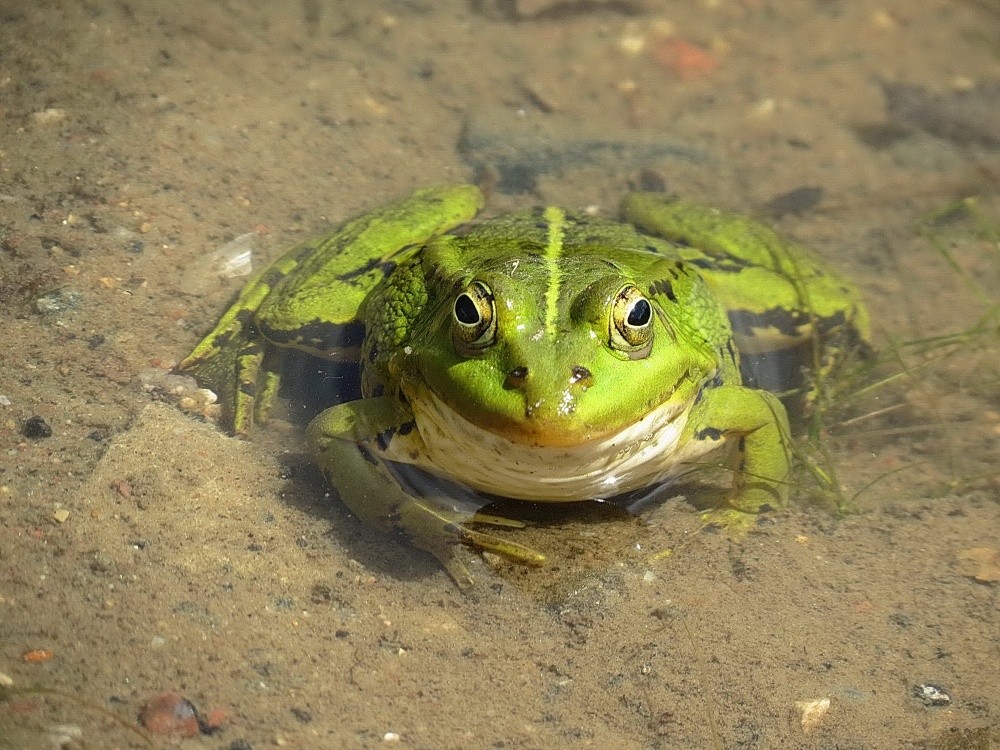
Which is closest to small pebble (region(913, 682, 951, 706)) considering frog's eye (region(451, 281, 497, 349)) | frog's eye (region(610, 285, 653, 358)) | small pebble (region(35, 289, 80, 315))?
frog's eye (region(610, 285, 653, 358))

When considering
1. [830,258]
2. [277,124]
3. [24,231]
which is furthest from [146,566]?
[830,258]

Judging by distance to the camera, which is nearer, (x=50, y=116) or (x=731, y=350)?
(x=731, y=350)

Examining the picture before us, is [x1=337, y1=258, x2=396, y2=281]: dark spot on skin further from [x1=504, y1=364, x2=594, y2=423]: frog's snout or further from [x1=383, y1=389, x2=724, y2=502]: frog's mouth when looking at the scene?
[x1=504, y1=364, x2=594, y2=423]: frog's snout

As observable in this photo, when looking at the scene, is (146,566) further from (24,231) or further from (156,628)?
(24,231)

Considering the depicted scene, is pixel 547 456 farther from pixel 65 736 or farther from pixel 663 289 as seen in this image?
pixel 65 736

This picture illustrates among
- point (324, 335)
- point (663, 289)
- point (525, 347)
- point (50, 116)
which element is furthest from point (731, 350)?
point (50, 116)

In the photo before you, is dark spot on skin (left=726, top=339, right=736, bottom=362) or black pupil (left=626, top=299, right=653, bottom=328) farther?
dark spot on skin (left=726, top=339, right=736, bottom=362)
